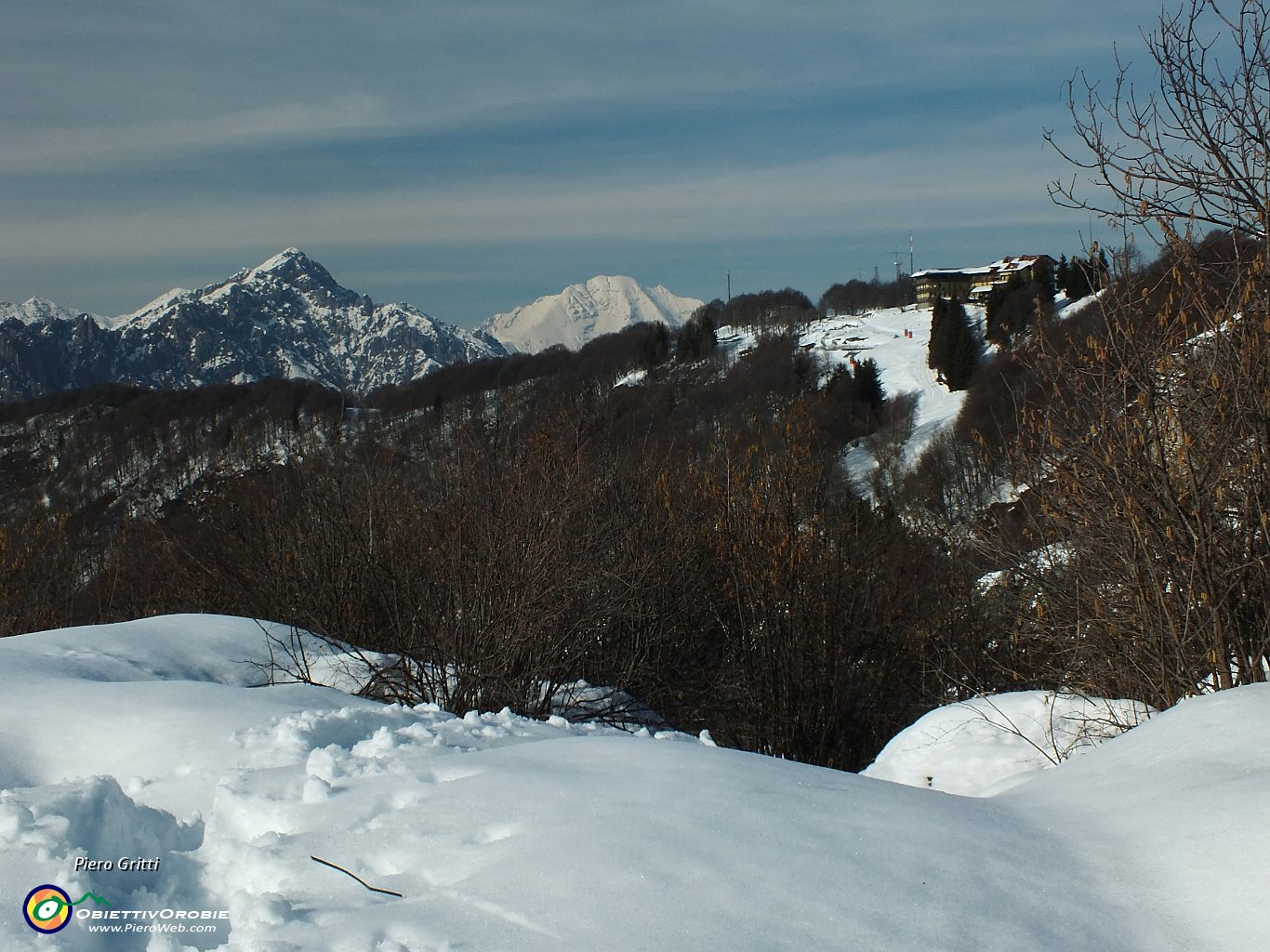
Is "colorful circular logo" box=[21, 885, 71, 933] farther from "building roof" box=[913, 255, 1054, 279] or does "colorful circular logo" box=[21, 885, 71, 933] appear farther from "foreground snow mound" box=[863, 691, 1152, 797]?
"building roof" box=[913, 255, 1054, 279]

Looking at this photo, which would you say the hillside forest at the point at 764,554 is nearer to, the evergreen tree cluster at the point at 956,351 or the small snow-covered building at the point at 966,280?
the evergreen tree cluster at the point at 956,351

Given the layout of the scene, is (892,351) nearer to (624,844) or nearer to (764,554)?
(764,554)

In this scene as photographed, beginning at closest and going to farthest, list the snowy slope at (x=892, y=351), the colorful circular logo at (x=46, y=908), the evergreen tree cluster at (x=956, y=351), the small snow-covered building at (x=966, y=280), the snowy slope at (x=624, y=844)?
1. the snowy slope at (x=624, y=844)
2. the colorful circular logo at (x=46, y=908)
3. the snowy slope at (x=892, y=351)
4. the evergreen tree cluster at (x=956, y=351)
5. the small snow-covered building at (x=966, y=280)

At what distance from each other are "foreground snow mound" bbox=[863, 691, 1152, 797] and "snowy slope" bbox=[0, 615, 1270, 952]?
1.28 metres

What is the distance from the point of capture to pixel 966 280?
111 meters

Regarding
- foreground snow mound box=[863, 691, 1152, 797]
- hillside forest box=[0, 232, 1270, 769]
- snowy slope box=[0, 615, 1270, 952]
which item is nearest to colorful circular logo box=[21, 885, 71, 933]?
snowy slope box=[0, 615, 1270, 952]

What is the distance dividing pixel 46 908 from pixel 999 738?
15.8 ft

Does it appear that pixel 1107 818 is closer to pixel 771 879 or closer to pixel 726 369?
pixel 771 879

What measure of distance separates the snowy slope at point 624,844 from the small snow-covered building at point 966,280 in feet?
330

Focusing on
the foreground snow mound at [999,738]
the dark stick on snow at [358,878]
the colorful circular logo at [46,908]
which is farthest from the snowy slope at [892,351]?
the colorful circular logo at [46,908]

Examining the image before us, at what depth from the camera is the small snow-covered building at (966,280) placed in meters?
103

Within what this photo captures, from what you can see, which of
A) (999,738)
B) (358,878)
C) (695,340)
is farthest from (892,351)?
(358,878)

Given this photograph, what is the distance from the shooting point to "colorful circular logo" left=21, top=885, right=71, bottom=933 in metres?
2.65

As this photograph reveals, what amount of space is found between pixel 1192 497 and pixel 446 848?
14.2ft
